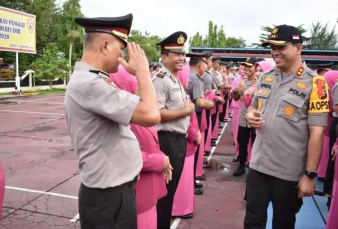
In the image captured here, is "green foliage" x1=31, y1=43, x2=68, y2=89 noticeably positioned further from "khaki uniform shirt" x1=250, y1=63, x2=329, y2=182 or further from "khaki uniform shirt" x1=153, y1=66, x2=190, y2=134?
"khaki uniform shirt" x1=250, y1=63, x2=329, y2=182

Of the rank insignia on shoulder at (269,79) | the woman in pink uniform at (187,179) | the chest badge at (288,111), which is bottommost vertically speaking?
the woman in pink uniform at (187,179)

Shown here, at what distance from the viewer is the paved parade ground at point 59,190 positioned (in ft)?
11.5

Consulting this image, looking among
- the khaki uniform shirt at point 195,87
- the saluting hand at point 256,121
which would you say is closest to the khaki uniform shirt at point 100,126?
the saluting hand at point 256,121

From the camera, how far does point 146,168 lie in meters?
2.03

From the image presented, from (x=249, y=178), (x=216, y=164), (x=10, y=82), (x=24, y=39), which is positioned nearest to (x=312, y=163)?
(x=249, y=178)

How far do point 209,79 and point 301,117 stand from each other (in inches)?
123

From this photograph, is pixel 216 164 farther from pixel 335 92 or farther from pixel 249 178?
pixel 249 178

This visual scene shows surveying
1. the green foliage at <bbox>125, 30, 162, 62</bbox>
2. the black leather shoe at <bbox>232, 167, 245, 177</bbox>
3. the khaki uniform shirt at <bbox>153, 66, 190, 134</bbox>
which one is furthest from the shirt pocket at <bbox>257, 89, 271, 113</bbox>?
the green foliage at <bbox>125, 30, 162, 62</bbox>

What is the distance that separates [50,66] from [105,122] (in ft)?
72.7

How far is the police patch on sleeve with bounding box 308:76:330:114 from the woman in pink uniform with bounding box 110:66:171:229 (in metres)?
1.12

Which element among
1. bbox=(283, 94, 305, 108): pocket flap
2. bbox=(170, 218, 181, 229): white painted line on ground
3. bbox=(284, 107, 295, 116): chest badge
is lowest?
bbox=(170, 218, 181, 229): white painted line on ground

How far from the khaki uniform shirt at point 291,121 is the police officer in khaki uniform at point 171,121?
79cm

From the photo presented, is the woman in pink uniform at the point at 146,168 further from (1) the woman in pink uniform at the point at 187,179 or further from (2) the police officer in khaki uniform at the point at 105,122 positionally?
(1) the woman in pink uniform at the point at 187,179

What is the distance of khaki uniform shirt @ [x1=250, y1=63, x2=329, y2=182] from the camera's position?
222 centimetres
